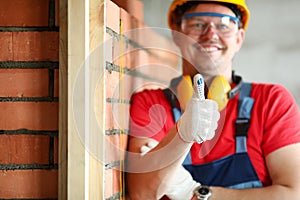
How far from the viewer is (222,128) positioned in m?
2.09

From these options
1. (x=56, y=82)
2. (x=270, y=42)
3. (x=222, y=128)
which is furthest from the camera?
(x=270, y=42)

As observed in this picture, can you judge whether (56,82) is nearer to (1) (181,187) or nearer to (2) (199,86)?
(2) (199,86)

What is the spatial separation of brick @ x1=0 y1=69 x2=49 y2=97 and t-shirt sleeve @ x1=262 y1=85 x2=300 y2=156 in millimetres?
1081

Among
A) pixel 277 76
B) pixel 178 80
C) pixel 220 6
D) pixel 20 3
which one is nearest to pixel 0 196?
pixel 20 3

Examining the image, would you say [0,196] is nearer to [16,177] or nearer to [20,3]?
[16,177]

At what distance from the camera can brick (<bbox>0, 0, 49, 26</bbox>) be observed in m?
1.62

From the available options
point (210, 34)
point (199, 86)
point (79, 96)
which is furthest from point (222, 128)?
point (79, 96)

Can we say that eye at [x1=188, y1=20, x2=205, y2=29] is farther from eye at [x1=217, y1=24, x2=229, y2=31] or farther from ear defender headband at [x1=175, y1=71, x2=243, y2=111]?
ear defender headband at [x1=175, y1=71, x2=243, y2=111]

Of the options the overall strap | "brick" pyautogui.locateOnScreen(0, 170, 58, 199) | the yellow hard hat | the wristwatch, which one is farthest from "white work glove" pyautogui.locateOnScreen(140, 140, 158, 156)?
the yellow hard hat

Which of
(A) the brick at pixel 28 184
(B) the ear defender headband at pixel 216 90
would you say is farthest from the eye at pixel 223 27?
(A) the brick at pixel 28 184

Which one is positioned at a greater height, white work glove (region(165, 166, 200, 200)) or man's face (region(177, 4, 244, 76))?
man's face (region(177, 4, 244, 76))

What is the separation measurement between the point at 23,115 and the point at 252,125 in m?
1.09

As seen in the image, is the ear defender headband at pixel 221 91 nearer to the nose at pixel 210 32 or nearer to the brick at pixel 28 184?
the nose at pixel 210 32

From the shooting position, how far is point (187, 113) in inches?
62.2
